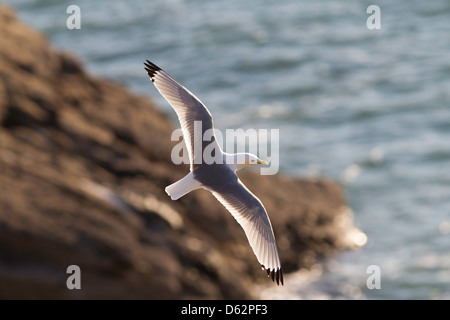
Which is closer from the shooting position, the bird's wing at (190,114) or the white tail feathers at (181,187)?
the white tail feathers at (181,187)

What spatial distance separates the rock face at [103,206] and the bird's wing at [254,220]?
13.3 ft

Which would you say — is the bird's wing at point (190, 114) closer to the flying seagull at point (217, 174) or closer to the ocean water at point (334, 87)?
the flying seagull at point (217, 174)

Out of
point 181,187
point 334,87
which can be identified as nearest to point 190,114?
point 181,187

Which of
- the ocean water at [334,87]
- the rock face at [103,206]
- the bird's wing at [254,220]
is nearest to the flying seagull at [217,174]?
the bird's wing at [254,220]

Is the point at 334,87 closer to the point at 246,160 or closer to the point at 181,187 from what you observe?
the point at 246,160

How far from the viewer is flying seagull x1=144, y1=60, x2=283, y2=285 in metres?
5.17

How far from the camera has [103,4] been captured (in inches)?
1148

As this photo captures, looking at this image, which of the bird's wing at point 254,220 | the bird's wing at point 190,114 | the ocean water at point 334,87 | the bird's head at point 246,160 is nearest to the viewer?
the bird's head at point 246,160

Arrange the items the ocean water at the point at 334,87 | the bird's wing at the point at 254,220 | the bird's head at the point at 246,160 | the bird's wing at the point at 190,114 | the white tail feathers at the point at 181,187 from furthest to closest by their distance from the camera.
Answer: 1. the ocean water at the point at 334,87
2. the bird's wing at the point at 254,220
3. the bird's wing at the point at 190,114
4. the bird's head at the point at 246,160
5. the white tail feathers at the point at 181,187

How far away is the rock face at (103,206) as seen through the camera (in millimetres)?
9133

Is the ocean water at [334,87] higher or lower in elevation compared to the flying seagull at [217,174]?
higher

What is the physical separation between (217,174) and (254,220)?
0.63 m

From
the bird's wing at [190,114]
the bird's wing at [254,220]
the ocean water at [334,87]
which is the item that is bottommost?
the bird's wing at [254,220]
